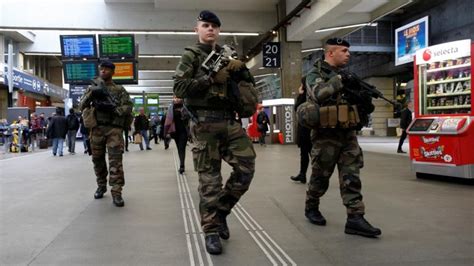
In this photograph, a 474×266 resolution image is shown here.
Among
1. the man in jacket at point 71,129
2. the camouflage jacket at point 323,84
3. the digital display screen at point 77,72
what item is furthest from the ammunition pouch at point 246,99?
the digital display screen at point 77,72

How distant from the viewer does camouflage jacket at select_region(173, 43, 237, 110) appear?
12.3 ft

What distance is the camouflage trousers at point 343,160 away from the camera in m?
4.31

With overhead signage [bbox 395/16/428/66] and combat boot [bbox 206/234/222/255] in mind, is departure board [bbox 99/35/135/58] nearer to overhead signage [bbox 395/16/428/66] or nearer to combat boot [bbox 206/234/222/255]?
overhead signage [bbox 395/16/428/66]

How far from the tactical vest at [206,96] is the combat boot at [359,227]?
1.61 m

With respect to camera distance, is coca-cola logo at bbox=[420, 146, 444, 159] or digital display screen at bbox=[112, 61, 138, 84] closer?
coca-cola logo at bbox=[420, 146, 444, 159]

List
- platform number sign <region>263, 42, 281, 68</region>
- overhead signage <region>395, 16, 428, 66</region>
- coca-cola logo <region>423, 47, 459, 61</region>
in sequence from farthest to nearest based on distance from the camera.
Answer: overhead signage <region>395, 16, 428, 66</region>
platform number sign <region>263, 42, 281, 68</region>
coca-cola logo <region>423, 47, 459, 61</region>

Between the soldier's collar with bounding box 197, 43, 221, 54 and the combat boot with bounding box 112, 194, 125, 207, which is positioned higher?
the soldier's collar with bounding box 197, 43, 221, 54

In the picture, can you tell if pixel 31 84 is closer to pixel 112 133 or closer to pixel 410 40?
pixel 410 40

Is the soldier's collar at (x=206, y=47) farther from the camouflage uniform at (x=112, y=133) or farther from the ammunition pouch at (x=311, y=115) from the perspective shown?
the camouflage uniform at (x=112, y=133)

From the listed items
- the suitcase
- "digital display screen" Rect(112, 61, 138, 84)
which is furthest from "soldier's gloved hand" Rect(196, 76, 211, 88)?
the suitcase

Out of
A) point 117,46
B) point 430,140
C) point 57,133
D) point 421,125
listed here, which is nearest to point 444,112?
point 421,125

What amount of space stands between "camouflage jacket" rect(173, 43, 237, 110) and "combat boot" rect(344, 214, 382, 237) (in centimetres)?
159

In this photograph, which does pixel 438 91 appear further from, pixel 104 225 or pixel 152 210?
pixel 104 225

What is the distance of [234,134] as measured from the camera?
12.9 feet
